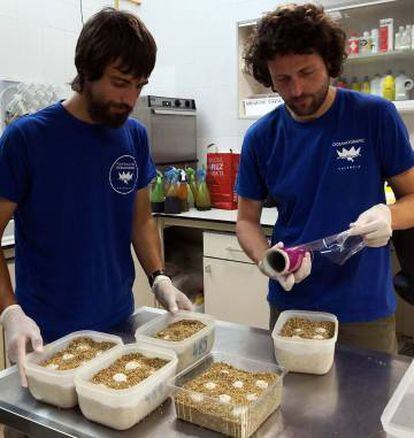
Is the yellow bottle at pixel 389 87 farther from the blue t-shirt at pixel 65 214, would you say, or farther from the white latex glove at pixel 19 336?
the white latex glove at pixel 19 336

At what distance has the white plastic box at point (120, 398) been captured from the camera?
0.88 m

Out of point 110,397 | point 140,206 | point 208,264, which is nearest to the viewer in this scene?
point 110,397

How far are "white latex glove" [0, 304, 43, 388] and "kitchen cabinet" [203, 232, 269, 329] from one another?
1736mm

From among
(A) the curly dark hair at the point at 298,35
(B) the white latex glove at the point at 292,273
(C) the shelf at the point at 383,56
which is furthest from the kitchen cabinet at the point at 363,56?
(B) the white latex glove at the point at 292,273

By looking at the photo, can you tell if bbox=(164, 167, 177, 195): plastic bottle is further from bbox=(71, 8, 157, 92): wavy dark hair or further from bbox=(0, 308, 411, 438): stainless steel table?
bbox=(0, 308, 411, 438): stainless steel table

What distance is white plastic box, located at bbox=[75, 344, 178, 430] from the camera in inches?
34.5

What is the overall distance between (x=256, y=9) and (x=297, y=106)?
7.34 feet

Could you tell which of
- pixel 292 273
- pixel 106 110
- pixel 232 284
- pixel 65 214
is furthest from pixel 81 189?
pixel 232 284

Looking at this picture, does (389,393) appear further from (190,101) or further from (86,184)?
(190,101)

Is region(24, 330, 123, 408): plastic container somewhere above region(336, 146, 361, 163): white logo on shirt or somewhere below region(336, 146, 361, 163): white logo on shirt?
below

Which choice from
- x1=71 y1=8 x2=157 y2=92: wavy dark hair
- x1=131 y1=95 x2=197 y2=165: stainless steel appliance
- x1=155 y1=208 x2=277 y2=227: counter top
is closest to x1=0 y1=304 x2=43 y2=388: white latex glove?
x1=71 y1=8 x2=157 y2=92: wavy dark hair

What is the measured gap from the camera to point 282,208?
4.61ft

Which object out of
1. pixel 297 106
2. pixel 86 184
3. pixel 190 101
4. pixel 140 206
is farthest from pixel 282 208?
pixel 190 101

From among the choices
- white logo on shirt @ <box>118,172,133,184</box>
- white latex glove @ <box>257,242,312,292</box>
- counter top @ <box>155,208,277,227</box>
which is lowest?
counter top @ <box>155,208,277,227</box>
